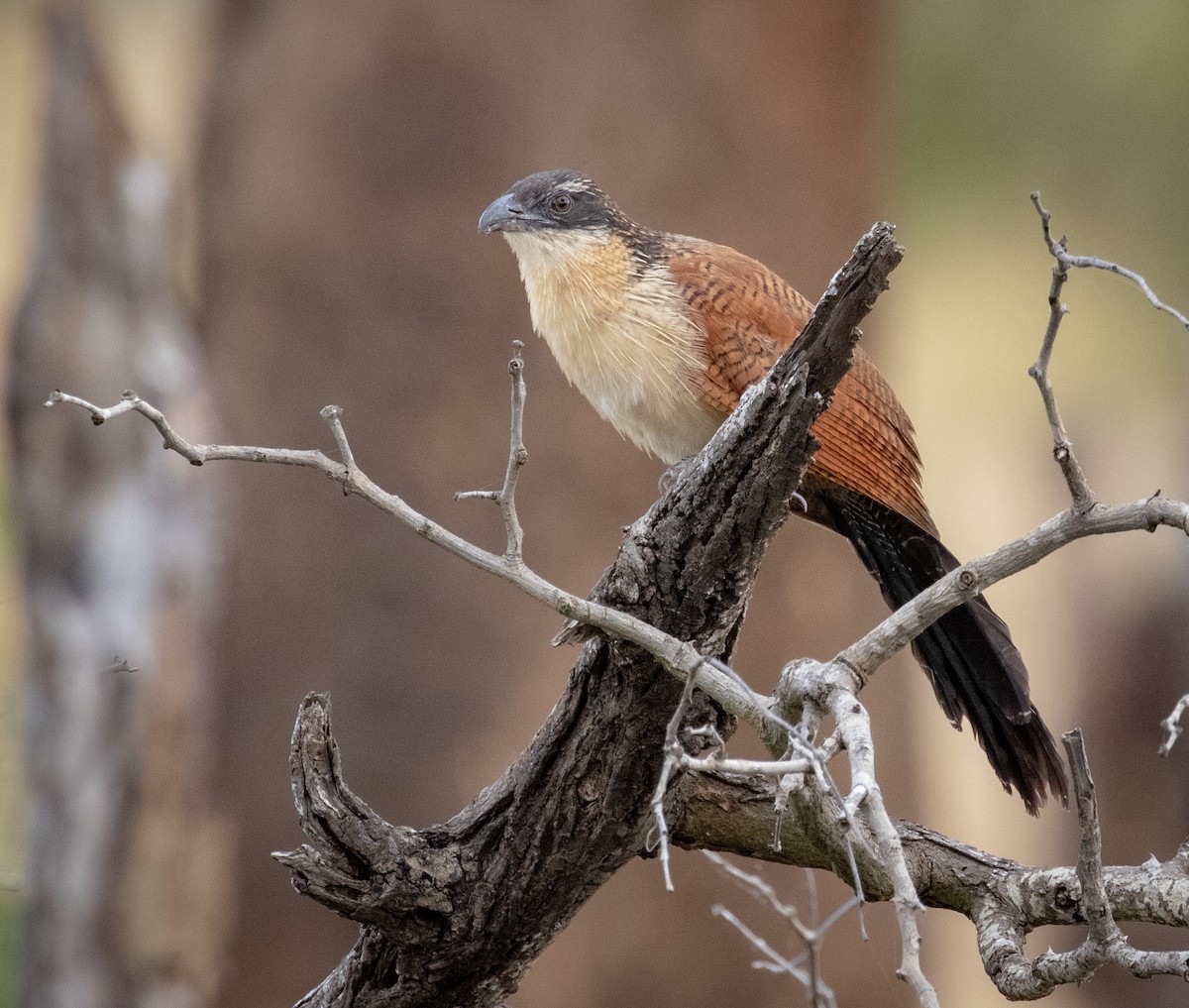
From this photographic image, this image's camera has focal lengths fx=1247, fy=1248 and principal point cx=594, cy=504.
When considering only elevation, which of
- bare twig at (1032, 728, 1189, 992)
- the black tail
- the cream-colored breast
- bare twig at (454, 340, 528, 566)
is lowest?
bare twig at (1032, 728, 1189, 992)

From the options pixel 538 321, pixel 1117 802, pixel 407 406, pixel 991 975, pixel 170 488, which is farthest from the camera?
pixel 1117 802

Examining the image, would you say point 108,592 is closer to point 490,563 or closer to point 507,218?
point 507,218

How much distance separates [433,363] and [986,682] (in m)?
1.66

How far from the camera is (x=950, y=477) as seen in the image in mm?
4324

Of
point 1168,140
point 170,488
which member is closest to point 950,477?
point 1168,140

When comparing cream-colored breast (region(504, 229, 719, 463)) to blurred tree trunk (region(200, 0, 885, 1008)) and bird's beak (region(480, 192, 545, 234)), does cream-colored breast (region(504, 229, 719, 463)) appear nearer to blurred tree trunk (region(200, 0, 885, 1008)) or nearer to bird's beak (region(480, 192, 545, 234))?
bird's beak (region(480, 192, 545, 234))

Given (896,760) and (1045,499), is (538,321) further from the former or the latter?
(1045,499)

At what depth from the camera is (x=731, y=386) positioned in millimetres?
1533

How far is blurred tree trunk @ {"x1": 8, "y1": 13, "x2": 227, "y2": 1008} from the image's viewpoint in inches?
115

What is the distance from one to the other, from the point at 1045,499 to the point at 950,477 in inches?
14.5

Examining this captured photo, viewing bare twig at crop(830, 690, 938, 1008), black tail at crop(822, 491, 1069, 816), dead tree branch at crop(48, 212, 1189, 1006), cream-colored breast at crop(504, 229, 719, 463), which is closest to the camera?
bare twig at crop(830, 690, 938, 1008)

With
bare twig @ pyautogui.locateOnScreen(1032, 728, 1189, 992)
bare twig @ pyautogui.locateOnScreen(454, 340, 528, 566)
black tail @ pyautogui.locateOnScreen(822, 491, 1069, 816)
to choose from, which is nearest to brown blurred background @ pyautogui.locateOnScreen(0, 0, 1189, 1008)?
black tail @ pyautogui.locateOnScreen(822, 491, 1069, 816)

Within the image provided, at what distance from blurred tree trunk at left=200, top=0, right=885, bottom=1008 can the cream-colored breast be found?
42.0 inches

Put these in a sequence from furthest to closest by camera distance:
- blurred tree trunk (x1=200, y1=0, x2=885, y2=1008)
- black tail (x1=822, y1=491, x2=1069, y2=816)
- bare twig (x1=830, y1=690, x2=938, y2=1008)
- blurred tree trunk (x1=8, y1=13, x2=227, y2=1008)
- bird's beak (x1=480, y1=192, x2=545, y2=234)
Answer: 1. blurred tree trunk (x1=8, y1=13, x2=227, y2=1008)
2. blurred tree trunk (x1=200, y1=0, x2=885, y2=1008)
3. bird's beak (x1=480, y1=192, x2=545, y2=234)
4. black tail (x1=822, y1=491, x2=1069, y2=816)
5. bare twig (x1=830, y1=690, x2=938, y2=1008)
